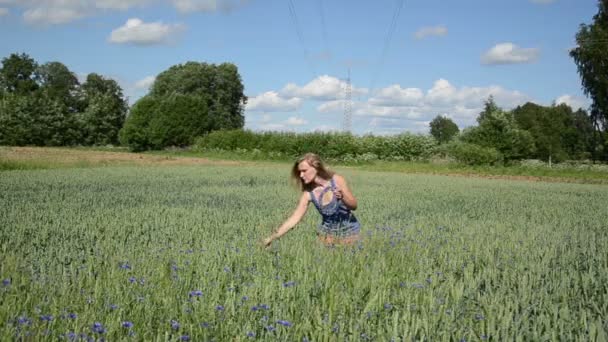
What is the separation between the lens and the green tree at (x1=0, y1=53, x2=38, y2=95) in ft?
265

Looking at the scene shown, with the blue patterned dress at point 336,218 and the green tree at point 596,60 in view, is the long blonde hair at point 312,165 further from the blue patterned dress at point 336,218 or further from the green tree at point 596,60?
the green tree at point 596,60

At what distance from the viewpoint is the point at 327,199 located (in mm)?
6574

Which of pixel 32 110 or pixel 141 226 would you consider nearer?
pixel 141 226

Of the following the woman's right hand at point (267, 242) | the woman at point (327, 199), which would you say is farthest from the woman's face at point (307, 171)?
the woman's right hand at point (267, 242)

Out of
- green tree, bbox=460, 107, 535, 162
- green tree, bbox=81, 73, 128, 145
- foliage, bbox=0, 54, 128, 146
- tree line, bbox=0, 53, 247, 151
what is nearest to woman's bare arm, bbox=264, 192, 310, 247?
green tree, bbox=460, 107, 535, 162

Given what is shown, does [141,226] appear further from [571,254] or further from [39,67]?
[39,67]

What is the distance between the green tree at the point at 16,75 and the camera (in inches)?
3184

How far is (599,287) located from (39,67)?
9710 centimetres

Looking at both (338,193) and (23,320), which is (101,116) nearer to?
(338,193)

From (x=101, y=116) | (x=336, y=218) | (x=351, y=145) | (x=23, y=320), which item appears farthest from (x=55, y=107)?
(x=23, y=320)

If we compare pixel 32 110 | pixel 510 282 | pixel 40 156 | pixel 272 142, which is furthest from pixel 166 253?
pixel 32 110

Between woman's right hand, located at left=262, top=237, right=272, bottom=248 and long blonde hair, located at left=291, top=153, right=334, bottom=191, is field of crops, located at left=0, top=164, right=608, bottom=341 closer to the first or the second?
woman's right hand, located at left=262, top=237, right=272, bottom=248

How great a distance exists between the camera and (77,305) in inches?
142

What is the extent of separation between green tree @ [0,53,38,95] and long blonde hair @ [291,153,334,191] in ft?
277
